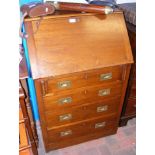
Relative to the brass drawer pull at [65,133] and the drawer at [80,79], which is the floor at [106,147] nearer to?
the brass drawer pull at [65,133]

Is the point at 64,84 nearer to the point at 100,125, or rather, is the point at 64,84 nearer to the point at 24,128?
the point at 24,128

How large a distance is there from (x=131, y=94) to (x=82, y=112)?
51cm

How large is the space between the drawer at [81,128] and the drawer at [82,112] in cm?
6

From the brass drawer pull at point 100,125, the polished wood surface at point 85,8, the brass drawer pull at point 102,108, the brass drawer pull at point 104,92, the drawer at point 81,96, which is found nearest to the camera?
the polished wood surface at point 85,8

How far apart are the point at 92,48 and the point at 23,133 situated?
76 cm

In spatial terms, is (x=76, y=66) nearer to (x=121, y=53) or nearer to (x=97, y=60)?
(x=97, y=60)

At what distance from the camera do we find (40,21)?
1185 millimetres

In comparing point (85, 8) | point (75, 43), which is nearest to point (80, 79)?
point (75, 43)

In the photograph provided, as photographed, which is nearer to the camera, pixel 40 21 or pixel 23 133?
pixel 40 21

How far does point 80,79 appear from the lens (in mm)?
1315

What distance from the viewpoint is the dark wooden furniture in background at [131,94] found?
151cm

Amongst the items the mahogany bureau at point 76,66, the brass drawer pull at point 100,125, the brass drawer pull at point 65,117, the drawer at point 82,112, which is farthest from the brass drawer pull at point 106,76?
the brass drawer pull at point 100,125
